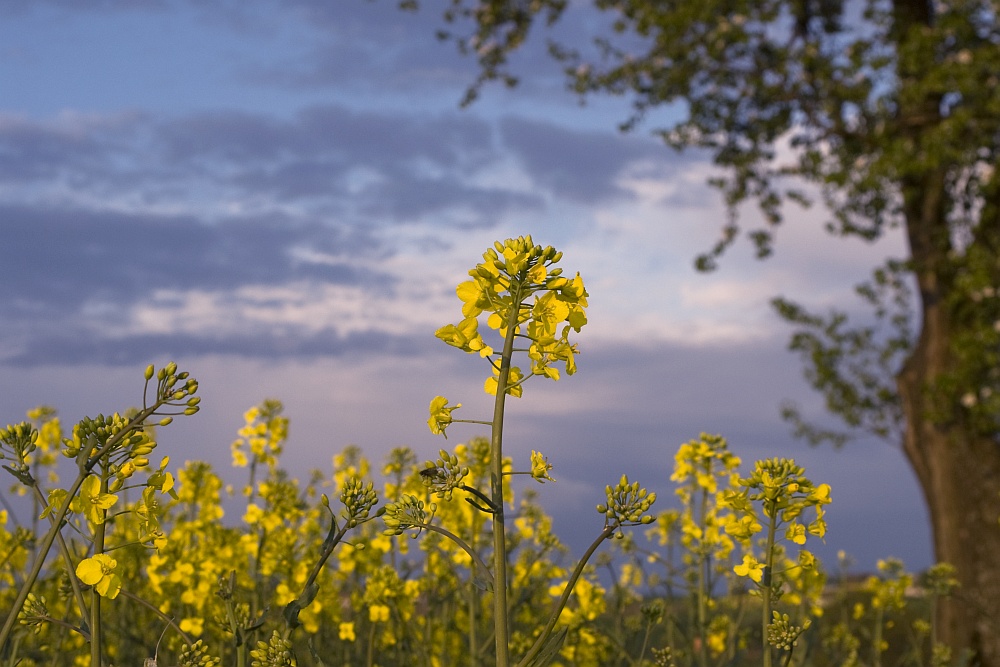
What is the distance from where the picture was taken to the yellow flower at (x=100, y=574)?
2.20 m

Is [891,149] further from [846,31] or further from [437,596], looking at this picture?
[437,596]

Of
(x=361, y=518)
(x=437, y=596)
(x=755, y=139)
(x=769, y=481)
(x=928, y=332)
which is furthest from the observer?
(x=755, y=139)

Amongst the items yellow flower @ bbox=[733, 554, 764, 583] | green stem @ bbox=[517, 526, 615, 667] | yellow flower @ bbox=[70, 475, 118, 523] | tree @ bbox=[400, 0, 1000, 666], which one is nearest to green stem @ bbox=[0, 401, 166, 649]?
yellow flower @ bbox=[70, 475, 118, 523]

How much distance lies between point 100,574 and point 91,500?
19 centimetres

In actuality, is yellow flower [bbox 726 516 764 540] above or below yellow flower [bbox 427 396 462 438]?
below

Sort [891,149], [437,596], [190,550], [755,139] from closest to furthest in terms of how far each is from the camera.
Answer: [437,596]
[190,550]
[891,149]
[755,139]

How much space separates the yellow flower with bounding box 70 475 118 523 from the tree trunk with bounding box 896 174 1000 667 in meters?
11.1

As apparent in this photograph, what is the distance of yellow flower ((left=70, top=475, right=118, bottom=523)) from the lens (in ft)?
7.61

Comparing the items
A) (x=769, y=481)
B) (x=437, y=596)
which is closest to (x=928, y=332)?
(x=437, y=596)

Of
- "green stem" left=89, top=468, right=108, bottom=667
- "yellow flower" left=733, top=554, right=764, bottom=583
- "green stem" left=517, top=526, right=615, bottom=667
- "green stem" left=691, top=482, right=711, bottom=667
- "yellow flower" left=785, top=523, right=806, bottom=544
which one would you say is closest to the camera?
"green stem" left=517, top=526, right=615, bottom=667

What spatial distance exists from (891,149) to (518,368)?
410 inches

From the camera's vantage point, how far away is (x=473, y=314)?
2402 millimetres

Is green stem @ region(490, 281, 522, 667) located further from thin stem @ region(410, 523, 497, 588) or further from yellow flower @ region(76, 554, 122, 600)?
yellow flower @ region(76, 554, 122, 600)

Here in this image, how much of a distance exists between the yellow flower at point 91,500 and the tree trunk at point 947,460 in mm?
11060
